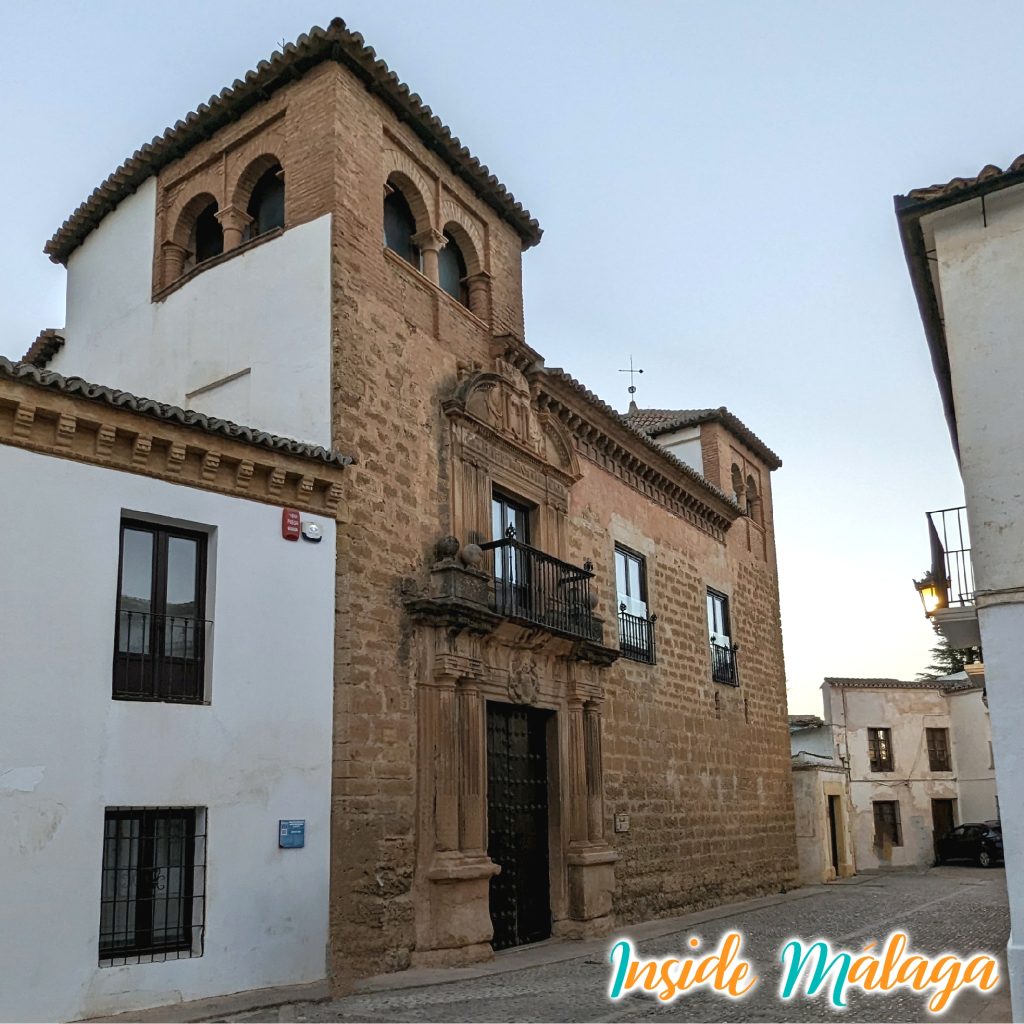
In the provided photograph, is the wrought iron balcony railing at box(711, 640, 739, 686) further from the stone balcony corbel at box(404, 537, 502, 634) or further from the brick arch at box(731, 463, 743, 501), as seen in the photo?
the stone balcony corbel at box(404, 537, 502, 634)

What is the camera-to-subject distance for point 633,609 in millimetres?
15773

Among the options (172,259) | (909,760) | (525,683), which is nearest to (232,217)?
(172,259)

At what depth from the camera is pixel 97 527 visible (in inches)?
337

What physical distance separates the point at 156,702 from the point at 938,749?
28.6m

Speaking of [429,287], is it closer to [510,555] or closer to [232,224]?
[232,224]

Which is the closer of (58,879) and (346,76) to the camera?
(58,879)

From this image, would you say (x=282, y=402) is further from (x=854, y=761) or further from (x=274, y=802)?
(x=854, y=761)

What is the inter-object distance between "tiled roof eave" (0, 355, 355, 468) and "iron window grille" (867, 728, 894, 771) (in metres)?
24.9

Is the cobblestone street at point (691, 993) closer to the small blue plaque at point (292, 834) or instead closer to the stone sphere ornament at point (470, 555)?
the small blue plaque at point (292, 834)

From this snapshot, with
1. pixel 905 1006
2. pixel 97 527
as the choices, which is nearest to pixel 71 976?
pixel 97 527

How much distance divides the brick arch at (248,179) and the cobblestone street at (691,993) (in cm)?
829

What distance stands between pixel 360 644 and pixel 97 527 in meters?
2.72

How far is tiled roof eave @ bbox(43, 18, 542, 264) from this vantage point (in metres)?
11.4

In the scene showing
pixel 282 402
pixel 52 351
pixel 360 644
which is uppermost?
pixel 52 351
